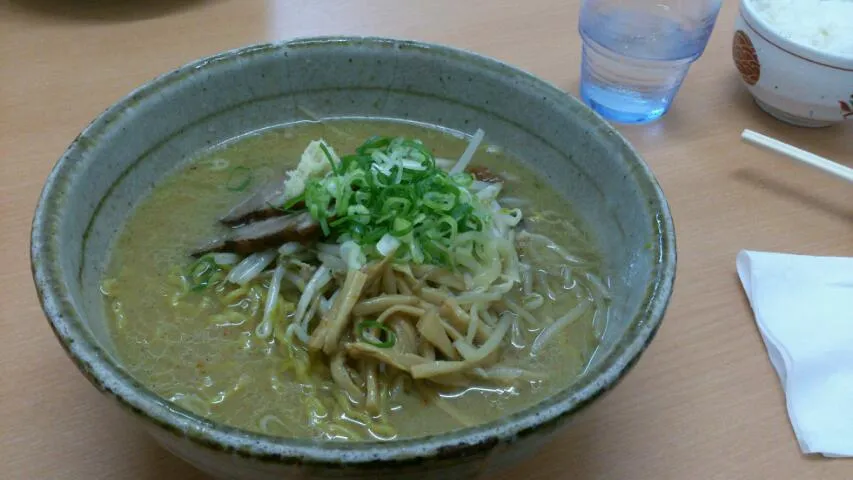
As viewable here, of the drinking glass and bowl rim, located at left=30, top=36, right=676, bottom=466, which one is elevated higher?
bowl rim, located at left=30, top=36, right=676, bottom=466

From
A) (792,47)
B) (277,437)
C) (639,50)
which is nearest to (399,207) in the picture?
(277,437)

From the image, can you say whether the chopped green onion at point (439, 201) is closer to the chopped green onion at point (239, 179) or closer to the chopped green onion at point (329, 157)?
the chopped green onion at point (329, 157)

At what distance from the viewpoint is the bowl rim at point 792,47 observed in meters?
1.63

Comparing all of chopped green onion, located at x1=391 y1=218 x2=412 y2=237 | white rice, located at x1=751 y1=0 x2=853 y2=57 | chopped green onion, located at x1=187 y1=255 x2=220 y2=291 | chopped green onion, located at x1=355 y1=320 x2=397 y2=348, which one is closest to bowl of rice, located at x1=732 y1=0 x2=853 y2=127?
white rice, located at x1=751 y1=0 x2=853 y2=57

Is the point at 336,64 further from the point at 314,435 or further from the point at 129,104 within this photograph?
the point at 314,435

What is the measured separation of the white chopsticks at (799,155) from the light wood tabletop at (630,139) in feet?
0.16

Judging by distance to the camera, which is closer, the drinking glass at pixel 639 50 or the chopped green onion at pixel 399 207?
the chopped green onion at pixel 399 207

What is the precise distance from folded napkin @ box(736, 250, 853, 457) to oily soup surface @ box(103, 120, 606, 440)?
1.17 ft

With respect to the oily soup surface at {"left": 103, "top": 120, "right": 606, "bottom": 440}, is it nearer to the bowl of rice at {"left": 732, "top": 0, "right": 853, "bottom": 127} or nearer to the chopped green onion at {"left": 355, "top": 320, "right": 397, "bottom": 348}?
the chopped green onion at {"left": 355, "top": 320, "right": 397, "bottom": 348}

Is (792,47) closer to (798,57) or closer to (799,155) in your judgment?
(798,57)

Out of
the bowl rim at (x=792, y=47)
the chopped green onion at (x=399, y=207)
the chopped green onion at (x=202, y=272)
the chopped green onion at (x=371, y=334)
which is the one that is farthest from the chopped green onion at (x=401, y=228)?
the bowl rim at (x=792, y=47)

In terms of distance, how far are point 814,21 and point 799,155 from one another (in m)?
0.41

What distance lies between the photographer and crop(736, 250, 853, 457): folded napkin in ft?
3.88

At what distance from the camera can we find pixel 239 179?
1407 mm
